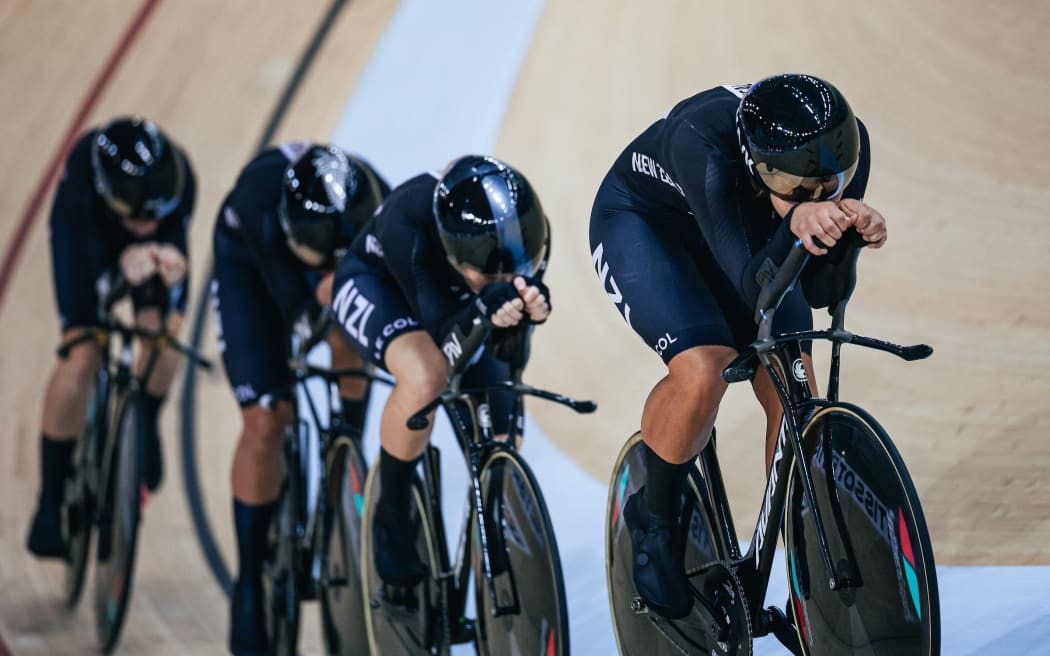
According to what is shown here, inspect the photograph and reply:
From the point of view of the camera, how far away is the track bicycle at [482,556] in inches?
105

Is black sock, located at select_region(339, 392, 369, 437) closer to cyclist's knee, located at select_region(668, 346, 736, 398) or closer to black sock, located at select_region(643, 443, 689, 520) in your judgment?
black sock, located at select_region(643, 443, 689, 520)

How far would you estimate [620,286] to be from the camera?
8.46ft

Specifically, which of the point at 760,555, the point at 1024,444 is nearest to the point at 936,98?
the point at 1024,444

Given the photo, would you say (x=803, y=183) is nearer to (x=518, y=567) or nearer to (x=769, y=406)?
(x=769, y=406)

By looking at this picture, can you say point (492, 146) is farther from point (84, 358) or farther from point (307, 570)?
point (307, 570)

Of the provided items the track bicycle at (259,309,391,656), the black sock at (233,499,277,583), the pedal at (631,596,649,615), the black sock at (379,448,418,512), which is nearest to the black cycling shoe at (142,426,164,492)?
the black sock at (233,499,277,583)

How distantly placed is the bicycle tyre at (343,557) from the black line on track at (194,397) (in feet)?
3.77

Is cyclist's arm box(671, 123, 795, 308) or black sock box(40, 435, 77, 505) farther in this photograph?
black sock box(40, 435, 77, 505)

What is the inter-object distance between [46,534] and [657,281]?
109 inches

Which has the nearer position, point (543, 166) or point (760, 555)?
point (760, 555)

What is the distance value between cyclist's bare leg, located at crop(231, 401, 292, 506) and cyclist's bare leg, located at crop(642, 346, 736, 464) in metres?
1.51

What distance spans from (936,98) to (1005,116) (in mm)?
374

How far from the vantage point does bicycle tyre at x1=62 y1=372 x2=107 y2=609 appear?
14.2 feet

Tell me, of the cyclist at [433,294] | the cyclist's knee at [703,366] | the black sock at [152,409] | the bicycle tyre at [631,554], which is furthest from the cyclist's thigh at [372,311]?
the black sock at [152,409]
